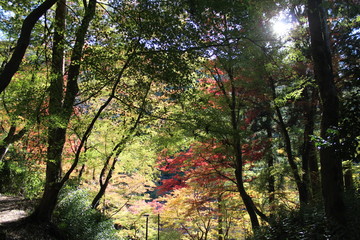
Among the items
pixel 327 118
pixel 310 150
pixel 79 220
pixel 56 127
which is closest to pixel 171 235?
pixel 79 220

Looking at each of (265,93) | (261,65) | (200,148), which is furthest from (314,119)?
(200,148)

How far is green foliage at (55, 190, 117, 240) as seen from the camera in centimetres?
569

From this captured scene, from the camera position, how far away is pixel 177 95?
4.64 metres

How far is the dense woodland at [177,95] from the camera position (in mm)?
3988

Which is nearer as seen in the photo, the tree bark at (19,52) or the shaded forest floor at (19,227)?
the tree bark at (19,52)

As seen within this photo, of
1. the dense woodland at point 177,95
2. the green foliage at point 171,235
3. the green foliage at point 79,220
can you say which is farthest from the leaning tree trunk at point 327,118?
the green foliage at point 171,235

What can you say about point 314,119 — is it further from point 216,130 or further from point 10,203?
point 10,203

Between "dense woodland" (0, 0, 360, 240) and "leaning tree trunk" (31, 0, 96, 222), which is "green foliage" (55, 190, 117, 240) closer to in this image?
"dense woodland" (0, 0, 360, 240)

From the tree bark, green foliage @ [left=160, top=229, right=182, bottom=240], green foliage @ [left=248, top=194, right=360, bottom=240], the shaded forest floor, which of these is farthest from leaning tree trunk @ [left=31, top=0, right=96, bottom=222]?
green foliage @ [left=160, top=229, right=182, bottom=240]

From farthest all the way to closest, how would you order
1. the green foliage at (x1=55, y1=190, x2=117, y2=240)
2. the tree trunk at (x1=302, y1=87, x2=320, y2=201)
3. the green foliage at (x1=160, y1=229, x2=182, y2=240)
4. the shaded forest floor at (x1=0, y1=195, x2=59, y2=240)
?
the green foliage at (x1=160, y1=229, x2=182, y2=240)
the tree trunk at (x1=302, y1=87, x2=320, y2=201)
the green foliage at (x1=55, y1=190, x2=117, y2=240)
the shaded forest floor at (x1=0, y1=195, x2=59, y2=240)

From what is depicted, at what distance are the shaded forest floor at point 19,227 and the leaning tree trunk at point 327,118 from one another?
5.21 metres

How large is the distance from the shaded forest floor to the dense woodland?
19 cm

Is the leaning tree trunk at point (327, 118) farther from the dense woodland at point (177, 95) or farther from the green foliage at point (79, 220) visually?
the green foliage at point (79, 220)

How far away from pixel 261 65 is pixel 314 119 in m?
3.08
